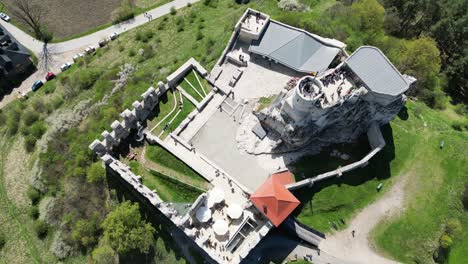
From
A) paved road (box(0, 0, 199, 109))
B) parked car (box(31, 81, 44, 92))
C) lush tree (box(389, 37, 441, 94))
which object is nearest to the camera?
lush tree (box(389, 37, 441, 94))

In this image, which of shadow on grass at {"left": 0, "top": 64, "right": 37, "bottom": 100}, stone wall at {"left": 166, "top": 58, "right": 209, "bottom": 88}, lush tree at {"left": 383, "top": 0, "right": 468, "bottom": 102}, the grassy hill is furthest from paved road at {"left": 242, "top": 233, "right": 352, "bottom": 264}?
shadow on grass at {"left": 0, "top": 64, "right": 37, "bottom": 100}

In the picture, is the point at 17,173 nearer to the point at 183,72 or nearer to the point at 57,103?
the point at 57,103

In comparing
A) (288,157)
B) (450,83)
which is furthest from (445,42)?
(288,157)

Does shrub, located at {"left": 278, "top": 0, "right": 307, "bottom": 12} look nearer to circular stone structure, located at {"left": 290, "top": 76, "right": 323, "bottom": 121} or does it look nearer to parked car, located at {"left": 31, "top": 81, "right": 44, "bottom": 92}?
circular stone structure, located at {"left": 290, "top": 76, "right": 323, "bottom": 121}

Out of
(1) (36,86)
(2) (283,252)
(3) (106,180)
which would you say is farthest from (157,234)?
(1) (36,86)

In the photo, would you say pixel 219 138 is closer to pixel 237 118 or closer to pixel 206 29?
pixel 237 118

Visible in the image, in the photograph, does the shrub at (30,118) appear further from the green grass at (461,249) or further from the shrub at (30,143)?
the green grass at (461,249)
